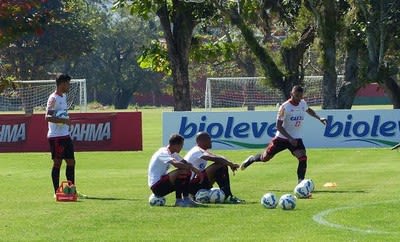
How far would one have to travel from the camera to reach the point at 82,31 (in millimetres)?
86875

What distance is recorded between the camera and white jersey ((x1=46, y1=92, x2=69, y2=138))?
17922 mm

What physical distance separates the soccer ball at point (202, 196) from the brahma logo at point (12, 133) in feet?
61.3

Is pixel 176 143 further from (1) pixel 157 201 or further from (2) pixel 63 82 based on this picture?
(2) pixel 63 82

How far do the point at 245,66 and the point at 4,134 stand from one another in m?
47.9

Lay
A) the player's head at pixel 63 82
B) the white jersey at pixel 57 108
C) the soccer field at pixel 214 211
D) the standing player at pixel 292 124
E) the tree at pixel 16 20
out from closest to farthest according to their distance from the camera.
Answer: the tree at pixel 16 20 < the soccer field at pixel 214 211 < the player's head at pixel 63 82 < the white jersey at pixel 57 108 < the standing player at pixel 292 124

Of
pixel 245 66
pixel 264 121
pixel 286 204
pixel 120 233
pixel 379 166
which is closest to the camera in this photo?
pixel 120 233

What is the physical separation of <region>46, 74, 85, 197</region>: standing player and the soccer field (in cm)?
68

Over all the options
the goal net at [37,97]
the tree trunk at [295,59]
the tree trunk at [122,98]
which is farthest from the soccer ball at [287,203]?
the tree trunk at [122,98]

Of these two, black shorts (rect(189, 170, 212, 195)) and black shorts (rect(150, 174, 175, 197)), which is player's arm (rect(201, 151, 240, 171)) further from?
black shorts (rect(150, 174, 175, 197))

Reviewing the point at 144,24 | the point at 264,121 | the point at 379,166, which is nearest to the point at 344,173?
the point at 379,166

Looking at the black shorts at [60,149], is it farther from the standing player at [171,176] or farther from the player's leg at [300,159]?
the player's leg at [300,159]

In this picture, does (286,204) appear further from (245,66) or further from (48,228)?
(245,66)

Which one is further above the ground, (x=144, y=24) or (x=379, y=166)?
(x=144, y=24)

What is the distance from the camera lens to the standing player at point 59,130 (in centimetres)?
1789
